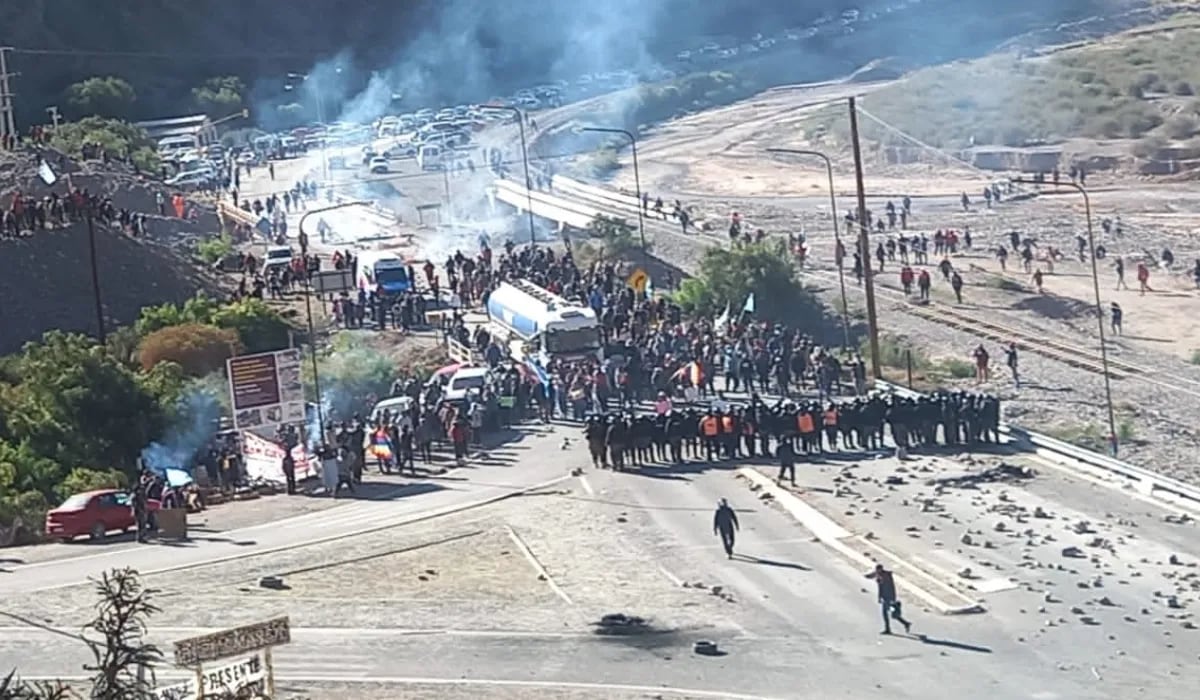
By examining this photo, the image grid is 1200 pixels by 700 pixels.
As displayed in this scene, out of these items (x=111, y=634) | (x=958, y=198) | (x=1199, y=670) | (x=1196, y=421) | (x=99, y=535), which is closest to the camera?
(x=111, y=634)

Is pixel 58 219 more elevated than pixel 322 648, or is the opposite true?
pixel 58 219

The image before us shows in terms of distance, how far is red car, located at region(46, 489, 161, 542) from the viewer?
35.6 m

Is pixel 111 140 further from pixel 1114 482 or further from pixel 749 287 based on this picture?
pixel 1114 482

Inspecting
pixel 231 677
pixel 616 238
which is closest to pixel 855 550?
pixel 231 677

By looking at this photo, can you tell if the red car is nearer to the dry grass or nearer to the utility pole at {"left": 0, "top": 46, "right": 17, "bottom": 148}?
the utility pole at {"left": 0, "top": 46, "right": 17, "bottom": 148}

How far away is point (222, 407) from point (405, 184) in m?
53.8

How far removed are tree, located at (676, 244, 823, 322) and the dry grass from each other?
2126 inches

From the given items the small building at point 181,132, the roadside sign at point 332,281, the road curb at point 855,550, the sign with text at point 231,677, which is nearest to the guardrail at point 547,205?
the small building at point 181,132

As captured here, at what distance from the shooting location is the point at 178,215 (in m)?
75.4

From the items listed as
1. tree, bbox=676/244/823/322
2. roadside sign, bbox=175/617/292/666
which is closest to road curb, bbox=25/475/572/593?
roadside sign, bbox=175/617/292/666

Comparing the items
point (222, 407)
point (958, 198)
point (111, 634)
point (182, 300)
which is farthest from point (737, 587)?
point (958, 198)

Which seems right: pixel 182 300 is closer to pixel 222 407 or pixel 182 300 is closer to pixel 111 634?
pixel 222 407

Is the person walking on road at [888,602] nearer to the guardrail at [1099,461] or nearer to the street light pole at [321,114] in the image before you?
the guardrail at [1099,461]

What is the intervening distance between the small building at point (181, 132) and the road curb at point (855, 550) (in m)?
70.6
